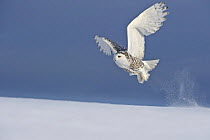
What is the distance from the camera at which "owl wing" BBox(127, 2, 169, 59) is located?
3387 millimetres

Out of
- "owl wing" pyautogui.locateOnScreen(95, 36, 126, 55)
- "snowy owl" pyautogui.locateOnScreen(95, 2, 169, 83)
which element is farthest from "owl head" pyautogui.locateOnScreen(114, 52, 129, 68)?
"owl wing" pyautogui.locateOnScreen(95, 36, 126, 55)

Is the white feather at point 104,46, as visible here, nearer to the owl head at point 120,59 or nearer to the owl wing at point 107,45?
the owl wing at point 107,45

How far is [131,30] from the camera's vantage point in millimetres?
3592

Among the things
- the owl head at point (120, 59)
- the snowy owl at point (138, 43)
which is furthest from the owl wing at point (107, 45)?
the owl head at point (120, 59)

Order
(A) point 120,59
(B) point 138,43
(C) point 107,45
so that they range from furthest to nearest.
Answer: (C) point 107,45 < (B) point 138,43 < (A) point 120,59

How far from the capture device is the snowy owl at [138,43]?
11.2 ft

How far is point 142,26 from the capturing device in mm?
3535

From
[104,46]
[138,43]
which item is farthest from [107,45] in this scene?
[138,43]

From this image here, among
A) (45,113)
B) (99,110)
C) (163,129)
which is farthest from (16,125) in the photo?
(163,129)

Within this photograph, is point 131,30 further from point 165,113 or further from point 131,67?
point 165,113

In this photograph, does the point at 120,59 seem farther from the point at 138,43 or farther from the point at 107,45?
the point at 107,45

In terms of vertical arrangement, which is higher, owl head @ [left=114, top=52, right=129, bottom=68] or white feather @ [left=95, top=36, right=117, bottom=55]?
white feather @ [left=95, top=36, right=117, bottom=55]

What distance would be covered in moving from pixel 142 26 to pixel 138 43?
174mm

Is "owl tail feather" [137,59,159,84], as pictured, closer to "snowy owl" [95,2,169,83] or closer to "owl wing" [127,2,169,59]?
"snowy owl" [95,2,169,83]
